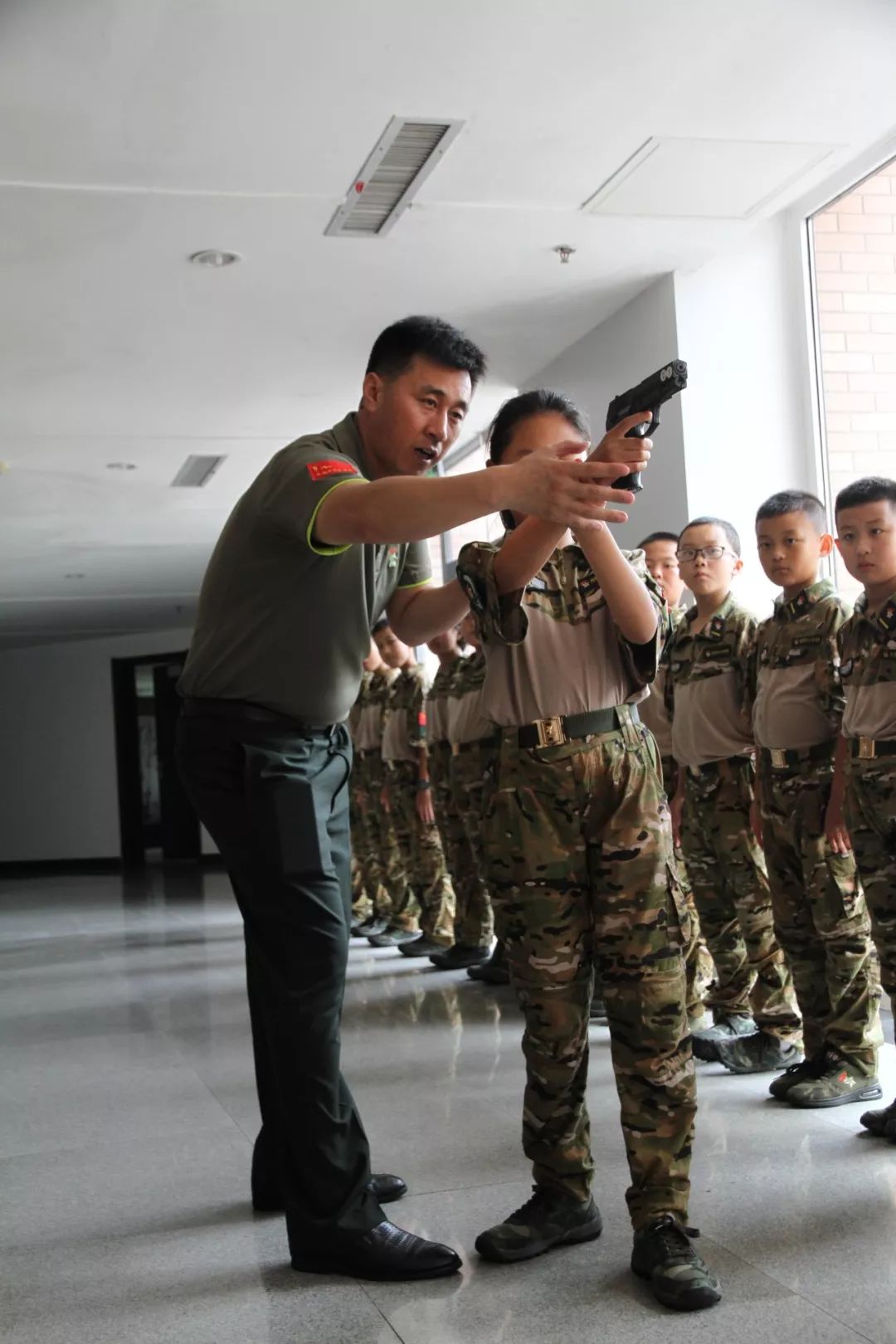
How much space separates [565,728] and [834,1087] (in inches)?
54.5

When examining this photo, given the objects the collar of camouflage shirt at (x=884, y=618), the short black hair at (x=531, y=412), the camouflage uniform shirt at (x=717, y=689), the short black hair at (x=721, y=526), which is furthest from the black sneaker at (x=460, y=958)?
the short black hair at (x=531, y=412)

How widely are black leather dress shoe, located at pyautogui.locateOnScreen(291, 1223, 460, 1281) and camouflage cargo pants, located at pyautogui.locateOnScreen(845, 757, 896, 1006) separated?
1.14 meters

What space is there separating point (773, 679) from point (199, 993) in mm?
3073

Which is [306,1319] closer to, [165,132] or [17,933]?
[165,132]

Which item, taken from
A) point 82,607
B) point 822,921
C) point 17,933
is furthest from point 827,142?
point 82,607

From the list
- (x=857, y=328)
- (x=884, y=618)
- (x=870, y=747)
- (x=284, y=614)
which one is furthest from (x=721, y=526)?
(x=284, y=614)

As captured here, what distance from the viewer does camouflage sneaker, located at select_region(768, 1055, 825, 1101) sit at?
2994 millimetres

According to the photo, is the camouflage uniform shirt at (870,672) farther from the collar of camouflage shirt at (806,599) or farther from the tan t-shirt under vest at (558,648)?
the tan t-shirt under vest at (558,648)

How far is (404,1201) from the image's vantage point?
2434mm

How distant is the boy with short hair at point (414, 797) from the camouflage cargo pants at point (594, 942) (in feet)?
12.2

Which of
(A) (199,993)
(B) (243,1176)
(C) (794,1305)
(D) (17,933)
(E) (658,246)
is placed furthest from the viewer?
(D) (17,933)

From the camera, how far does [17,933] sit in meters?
8.50

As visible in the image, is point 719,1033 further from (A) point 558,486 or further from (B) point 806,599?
(A) point 558,486

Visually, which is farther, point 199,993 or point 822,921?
point 199,993
